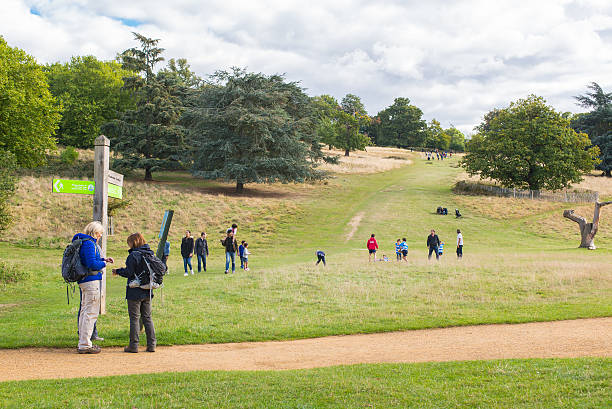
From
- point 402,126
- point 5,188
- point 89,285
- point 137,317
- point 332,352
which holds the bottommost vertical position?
point 332,352

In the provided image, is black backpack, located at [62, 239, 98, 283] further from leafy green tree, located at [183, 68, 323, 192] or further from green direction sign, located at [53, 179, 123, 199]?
leafy green tree, located at [183, 68, 323, 192]

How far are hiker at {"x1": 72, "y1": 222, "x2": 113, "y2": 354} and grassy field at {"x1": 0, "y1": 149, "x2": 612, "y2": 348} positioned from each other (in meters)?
0.68

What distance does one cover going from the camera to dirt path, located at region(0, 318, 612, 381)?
7668mm

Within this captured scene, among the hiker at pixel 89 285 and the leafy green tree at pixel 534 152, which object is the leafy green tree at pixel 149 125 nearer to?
the leafy green tree at pixel 534 152

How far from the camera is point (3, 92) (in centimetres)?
3916

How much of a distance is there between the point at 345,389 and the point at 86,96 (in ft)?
216

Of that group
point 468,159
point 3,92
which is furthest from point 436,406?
point 468,159

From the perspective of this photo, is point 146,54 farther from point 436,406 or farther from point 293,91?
point 436,406

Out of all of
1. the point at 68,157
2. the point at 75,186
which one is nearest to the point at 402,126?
the point at 68,157

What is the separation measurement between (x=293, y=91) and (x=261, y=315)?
163 feet

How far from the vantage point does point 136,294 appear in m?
8.34

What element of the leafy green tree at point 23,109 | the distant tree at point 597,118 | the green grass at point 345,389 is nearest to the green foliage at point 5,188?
the leafy green tree at point 23,109

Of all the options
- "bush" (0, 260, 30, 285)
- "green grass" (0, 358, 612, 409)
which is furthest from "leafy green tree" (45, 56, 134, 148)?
"green grass" (0, 358, 612, 409)

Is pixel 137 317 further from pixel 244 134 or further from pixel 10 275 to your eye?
pixel 244 134
